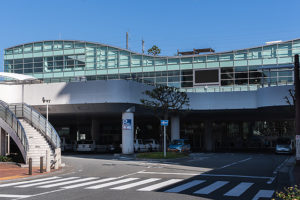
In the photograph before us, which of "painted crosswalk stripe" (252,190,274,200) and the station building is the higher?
the station building

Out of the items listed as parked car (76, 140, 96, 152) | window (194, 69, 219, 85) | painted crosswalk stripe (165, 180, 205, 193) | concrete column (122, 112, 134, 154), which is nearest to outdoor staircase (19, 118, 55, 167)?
painted crosswalk stripe (165, 180, 205, 193)

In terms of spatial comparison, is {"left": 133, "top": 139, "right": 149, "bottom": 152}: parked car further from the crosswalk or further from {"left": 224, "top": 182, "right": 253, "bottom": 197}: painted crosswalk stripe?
{"left": 224, "top": 182, "right": 253, "bottom": 197}: painted crosswalk stripe

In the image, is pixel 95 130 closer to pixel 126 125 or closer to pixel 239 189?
pixel 126 125

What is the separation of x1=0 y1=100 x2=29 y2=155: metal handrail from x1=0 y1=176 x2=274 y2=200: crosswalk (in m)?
8.36

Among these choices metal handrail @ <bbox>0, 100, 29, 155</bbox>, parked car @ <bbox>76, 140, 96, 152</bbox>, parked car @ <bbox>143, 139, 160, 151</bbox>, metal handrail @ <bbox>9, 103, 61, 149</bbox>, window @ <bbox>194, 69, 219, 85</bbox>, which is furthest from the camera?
window @ <bbox>194, 69, 219, 85</bbox>

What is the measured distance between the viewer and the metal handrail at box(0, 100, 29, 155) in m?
24.4

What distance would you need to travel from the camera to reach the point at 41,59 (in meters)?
61.9

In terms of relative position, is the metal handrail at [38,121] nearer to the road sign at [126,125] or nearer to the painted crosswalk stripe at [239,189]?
the road sign at [126,125]

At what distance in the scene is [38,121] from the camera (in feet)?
91.0

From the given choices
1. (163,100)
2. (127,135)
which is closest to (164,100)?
(163,100)

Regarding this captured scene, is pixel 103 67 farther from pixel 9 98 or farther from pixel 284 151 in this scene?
pixel 284 151

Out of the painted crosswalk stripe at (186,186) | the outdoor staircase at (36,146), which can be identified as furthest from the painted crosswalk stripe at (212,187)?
the outdoor staircase at (36,146)

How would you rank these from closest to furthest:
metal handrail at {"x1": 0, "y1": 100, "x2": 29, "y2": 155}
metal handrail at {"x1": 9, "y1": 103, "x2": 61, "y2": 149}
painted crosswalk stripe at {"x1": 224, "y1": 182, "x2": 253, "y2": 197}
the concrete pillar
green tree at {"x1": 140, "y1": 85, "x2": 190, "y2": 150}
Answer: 1. painted crosswalk stripe at {"x1": 224, "y1": 182, "x2": 253, "y2": 197}
2. metal handrail at {"x1": 0, "y1": 100, "x2": 29, "y2": 155}
3. metal handrail at {"x1": 9, "y1": 103, "x2": 61, "y2": 149}
4. green tree at {"x1": 140, "y1": 85, "x2": 190, "y2": 150}
5. the concrete pillar

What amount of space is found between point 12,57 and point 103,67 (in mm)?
17599
